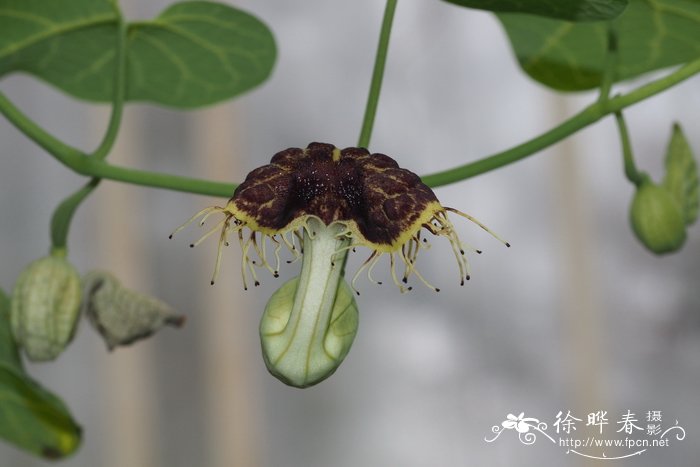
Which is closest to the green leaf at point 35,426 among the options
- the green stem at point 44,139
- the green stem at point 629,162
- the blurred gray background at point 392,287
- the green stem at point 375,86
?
the green stem at point 44,139

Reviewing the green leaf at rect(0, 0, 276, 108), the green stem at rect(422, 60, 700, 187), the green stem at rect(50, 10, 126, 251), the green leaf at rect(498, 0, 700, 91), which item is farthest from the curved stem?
the green leaf at rect(498, 0, 700, 91)

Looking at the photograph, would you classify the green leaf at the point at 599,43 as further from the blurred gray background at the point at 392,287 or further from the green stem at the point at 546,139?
the blurred gray background at the point at 392,287

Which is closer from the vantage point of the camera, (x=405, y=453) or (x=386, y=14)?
(x=386, y=14)

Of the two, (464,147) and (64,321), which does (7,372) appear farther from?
(464,147)

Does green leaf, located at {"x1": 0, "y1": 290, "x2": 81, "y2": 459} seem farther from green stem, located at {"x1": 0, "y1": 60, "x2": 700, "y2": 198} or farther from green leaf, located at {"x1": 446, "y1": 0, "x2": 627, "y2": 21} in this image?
green leaf, located at {"x1": 446, "y1": 0, "x2": 627, "y2": 21}

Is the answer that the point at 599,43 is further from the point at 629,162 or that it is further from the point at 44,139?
the point at 44,139

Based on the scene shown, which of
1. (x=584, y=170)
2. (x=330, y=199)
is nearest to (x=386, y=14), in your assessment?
(x=330, y=199)
